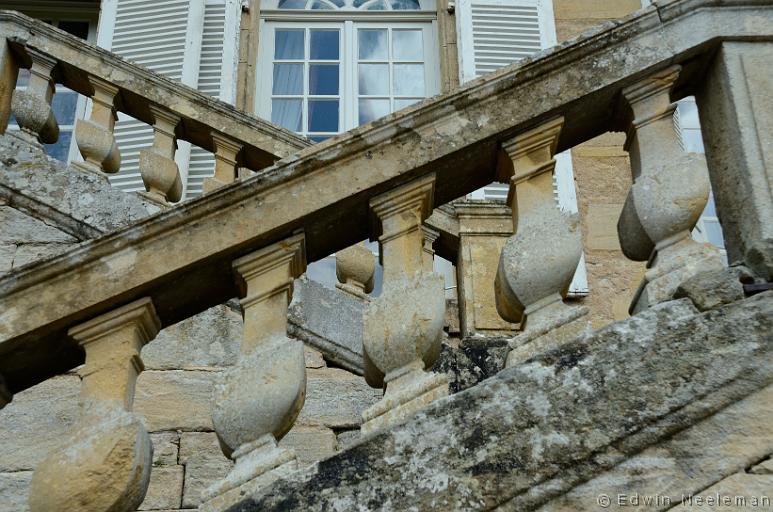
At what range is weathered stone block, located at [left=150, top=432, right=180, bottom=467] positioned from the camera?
380cm

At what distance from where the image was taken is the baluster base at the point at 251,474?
216 cm

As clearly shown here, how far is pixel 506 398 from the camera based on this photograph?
212 cm

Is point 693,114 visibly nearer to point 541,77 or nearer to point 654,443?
point 541,77

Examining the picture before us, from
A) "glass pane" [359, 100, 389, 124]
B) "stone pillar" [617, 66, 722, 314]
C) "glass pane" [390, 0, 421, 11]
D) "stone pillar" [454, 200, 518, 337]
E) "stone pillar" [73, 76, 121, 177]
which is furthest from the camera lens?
"glass pane" [390, 0, 421, 11]

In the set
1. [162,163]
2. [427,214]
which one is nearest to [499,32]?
[162,163]

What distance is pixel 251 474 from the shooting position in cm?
217

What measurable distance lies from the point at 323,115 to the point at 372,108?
0.33 meters

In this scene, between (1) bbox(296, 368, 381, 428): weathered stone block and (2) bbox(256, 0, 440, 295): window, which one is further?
(2) bbox(256, 0, 440, 295): window

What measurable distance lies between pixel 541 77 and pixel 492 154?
0.20 metres

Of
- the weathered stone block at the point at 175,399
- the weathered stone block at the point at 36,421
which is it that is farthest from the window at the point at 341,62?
the weathered stone block at the point at 36,421

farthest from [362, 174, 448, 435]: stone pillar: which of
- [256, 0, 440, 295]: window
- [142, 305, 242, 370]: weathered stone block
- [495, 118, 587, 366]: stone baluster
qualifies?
[256, 0, 440, 295]: window

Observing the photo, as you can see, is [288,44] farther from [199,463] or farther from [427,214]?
[427,214]

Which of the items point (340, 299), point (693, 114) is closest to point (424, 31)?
point (693, 114)

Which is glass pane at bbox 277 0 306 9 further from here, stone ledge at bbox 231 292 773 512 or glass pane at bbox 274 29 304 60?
stone ledge at bbox 231 292 773 512
